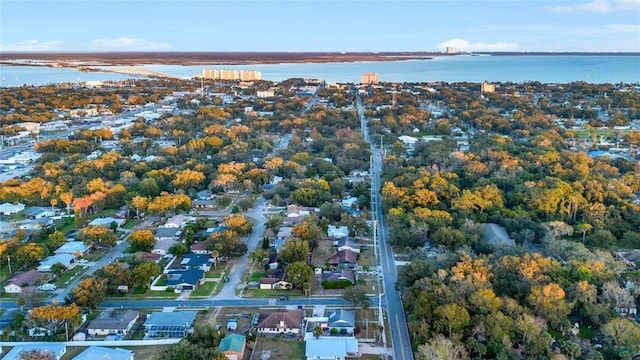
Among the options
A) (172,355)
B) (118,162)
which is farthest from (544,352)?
(118,162)

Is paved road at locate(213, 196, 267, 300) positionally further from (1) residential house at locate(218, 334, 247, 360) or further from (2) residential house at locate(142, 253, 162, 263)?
(1) residential house at locate(218, 334, 247, 360)

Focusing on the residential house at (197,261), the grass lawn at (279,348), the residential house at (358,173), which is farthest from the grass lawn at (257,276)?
the residential house at (358,173)

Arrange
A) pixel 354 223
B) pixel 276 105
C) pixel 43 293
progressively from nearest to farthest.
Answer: pixel 43 293, pixel 354 223, pixel 276 105

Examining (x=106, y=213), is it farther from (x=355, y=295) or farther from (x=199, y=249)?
(x=355, y=295)

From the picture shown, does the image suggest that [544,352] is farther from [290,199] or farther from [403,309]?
[290,199]

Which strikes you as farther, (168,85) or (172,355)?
(168,85)

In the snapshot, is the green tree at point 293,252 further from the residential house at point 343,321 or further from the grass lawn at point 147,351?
the grass lawn at point 147,351

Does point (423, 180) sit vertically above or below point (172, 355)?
above
